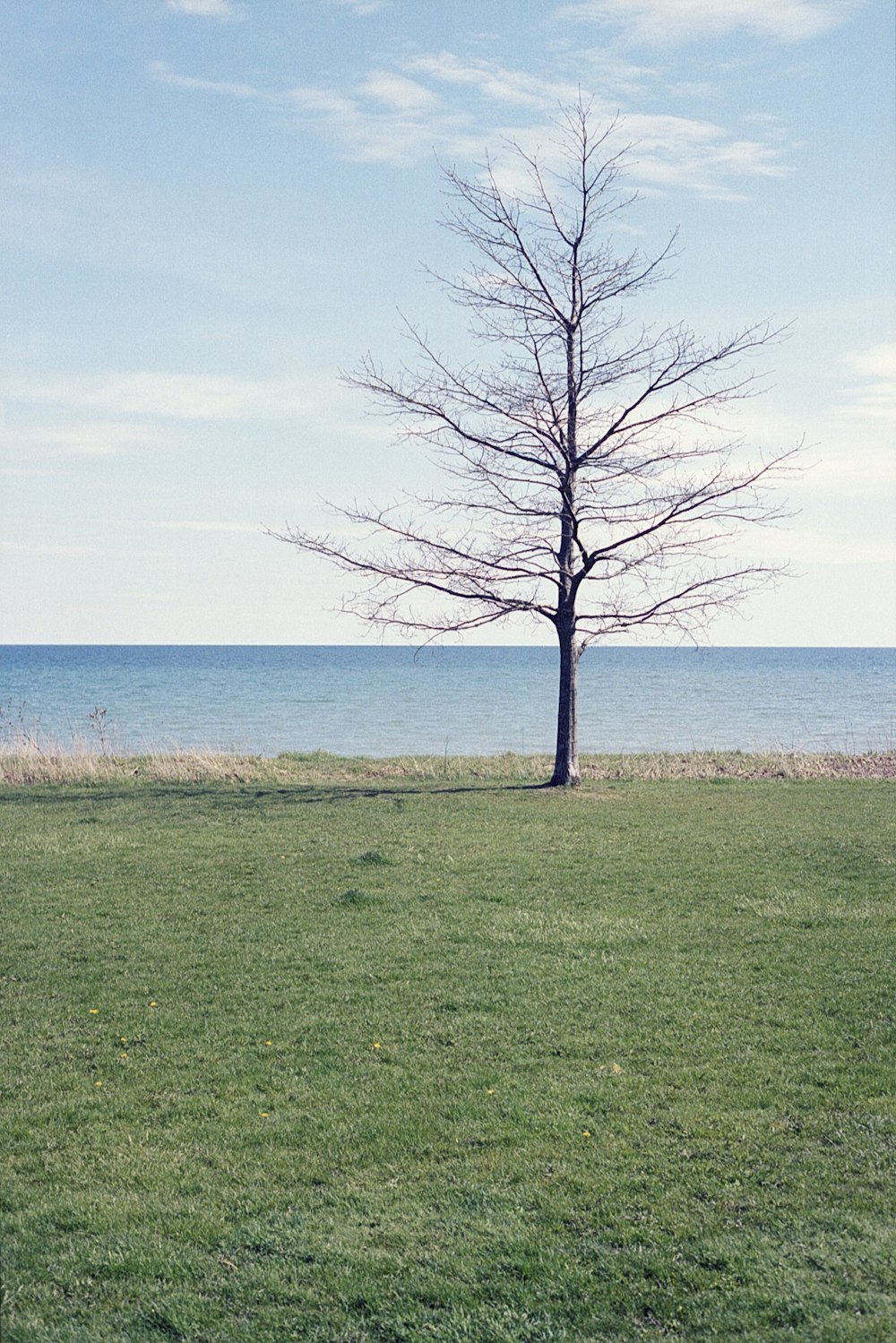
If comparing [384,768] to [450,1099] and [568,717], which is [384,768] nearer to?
[568,717]

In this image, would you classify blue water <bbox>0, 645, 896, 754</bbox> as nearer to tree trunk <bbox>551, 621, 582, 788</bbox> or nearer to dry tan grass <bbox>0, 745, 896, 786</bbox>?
dry tan grass <bbox>0, 745, 896, 786</bbox>

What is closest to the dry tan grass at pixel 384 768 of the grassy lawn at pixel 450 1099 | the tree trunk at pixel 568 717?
the tree trunk at pixel 568 717

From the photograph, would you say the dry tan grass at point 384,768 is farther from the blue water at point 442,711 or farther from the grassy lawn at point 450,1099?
the grassy lawn at point 450,1099

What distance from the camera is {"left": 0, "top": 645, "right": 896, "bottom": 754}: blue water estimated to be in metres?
35.3

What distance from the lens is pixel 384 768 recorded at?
22.1m

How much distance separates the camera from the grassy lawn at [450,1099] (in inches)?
165

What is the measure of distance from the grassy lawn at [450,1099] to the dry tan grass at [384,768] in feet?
25.9

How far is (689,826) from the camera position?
14.6m

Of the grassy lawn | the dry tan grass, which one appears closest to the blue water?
the dry tan grass

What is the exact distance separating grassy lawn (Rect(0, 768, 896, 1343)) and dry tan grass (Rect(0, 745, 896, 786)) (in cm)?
790

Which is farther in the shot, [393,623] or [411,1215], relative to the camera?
[393,623]

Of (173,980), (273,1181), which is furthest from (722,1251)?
(173,980)

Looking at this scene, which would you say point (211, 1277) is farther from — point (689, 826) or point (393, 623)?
point (393, 623)

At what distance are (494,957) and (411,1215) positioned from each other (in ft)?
12.7
